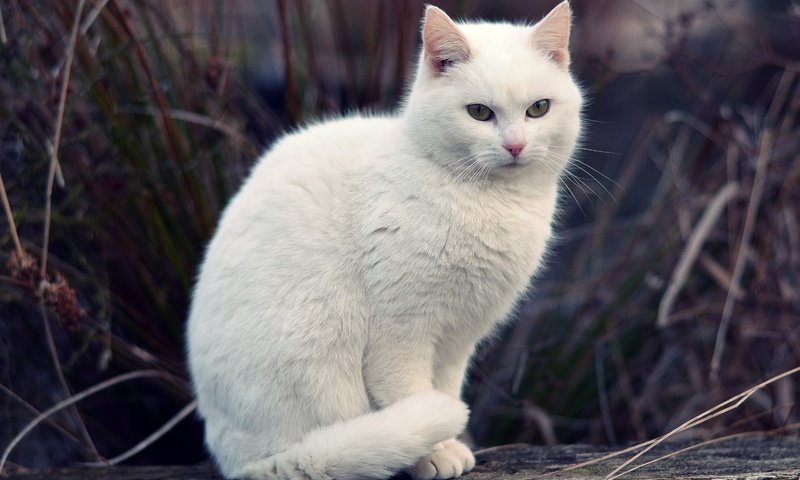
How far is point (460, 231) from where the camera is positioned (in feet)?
5.20

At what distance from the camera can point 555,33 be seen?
1638 millimetres

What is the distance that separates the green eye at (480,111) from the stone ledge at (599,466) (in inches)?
27.5

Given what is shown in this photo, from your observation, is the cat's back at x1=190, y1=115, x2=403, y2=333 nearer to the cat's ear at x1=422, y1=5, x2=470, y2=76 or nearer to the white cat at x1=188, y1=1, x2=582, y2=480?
the white cat at x1=188, y1=1, x2=582, y2=480

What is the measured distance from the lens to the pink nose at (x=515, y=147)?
1536 mm

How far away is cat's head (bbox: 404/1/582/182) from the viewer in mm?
1561

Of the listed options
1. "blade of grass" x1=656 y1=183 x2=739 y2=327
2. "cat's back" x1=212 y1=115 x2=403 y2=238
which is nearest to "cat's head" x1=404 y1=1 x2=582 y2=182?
"cat's back" x1=212 y1=115 x2=403 y2=238

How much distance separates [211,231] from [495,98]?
3.44ft

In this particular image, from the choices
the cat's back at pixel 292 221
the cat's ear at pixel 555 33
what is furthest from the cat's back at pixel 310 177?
the cat's ear at pixel 555 33

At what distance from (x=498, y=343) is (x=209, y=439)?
40.1 inches

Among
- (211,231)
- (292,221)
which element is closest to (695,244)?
(292,221)

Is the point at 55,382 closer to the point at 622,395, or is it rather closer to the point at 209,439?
the point at 209,439

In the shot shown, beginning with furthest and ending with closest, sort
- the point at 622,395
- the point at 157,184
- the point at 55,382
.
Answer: the point at 622,395, the point at 55,382, the point at 157,184

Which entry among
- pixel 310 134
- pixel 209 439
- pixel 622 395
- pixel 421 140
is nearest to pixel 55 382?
pixel 209 439

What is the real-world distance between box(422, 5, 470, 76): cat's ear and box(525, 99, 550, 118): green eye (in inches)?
6.2
